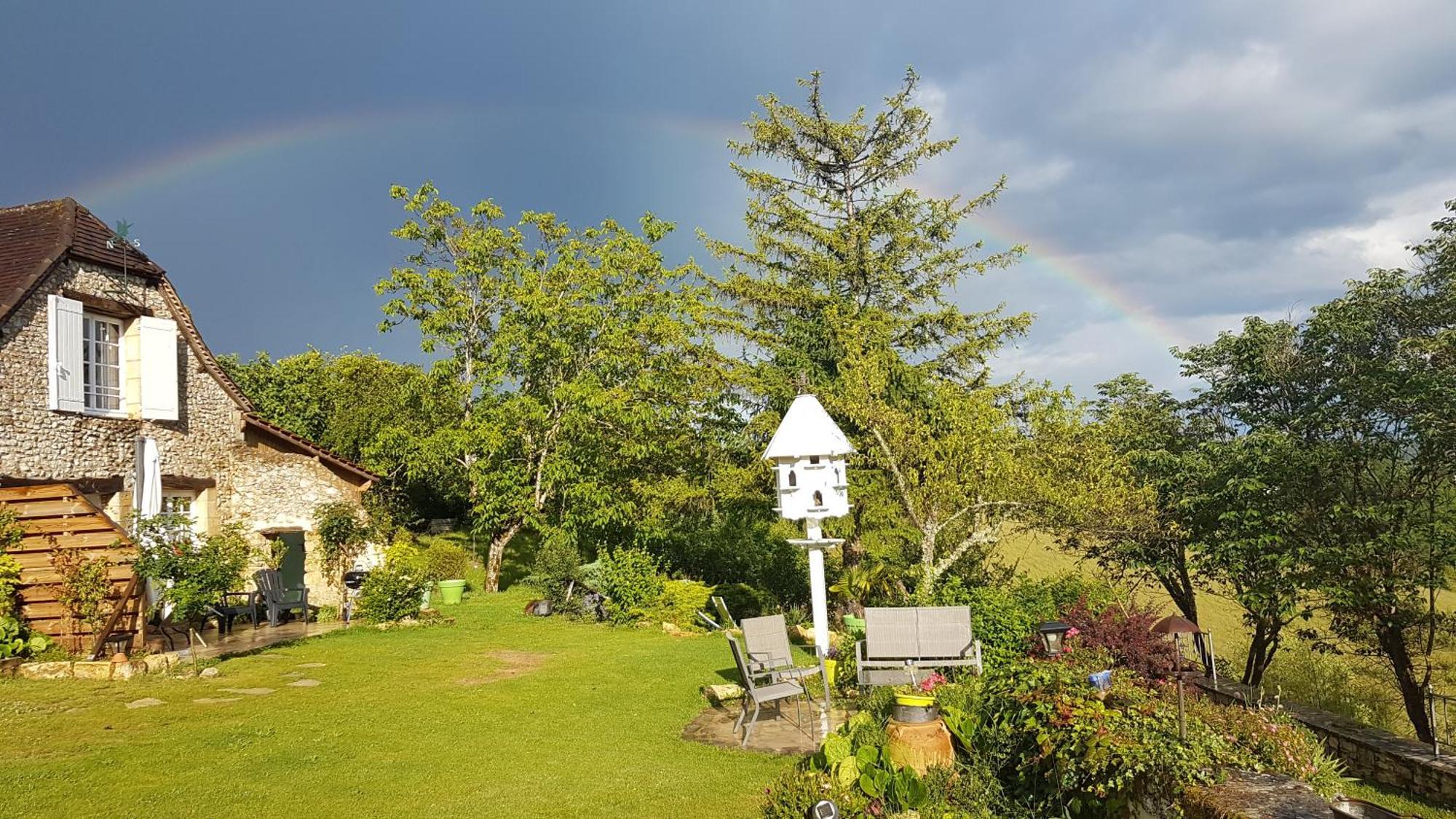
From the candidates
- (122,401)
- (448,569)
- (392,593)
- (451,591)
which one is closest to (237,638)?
(392,593)

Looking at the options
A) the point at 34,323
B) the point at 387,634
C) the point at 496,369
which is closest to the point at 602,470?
the point at 496,369

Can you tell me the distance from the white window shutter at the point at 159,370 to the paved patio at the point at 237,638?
11.5ft

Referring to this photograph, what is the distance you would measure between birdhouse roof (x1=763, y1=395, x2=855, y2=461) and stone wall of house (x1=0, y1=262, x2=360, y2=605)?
8.84 m

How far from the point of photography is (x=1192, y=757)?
4645mm

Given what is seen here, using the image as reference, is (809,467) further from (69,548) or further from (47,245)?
(47,245)

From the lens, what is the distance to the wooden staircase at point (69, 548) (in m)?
10.1

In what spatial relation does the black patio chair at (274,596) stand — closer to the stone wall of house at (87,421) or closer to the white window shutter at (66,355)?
the stone wall of house at (87,421)

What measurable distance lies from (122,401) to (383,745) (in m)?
9.73

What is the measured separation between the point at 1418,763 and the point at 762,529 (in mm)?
11872

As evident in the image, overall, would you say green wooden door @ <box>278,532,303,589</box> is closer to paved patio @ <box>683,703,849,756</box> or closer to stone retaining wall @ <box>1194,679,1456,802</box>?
paved patio @ <box>683,703,849,756</box>

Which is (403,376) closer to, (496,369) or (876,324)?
(496,369)

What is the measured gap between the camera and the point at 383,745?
7316 millimetres

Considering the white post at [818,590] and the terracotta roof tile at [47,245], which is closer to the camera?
the white post at [818,590]

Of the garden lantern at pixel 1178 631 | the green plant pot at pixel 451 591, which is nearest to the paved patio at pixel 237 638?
the green plant pot at pixel 451 591
